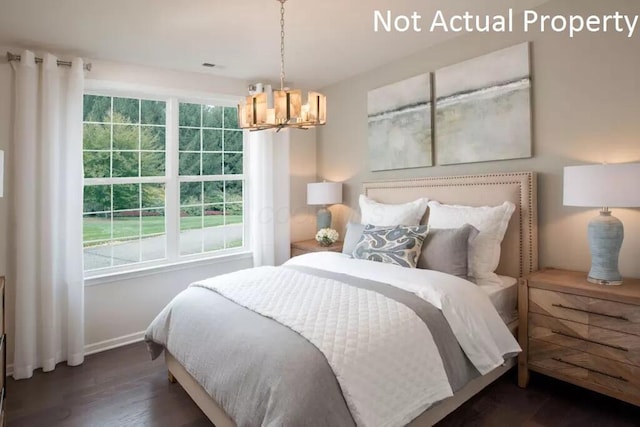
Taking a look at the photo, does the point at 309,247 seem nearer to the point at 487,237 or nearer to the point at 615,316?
the point at 487,237

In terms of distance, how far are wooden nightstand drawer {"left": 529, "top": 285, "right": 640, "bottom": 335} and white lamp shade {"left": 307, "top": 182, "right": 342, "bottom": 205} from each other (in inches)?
84.3

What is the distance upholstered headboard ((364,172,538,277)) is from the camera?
2623 mm

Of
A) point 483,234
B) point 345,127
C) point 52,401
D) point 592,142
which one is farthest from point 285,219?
point 592,142

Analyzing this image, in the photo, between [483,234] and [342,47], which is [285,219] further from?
[483,234]

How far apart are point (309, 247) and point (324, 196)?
57cm

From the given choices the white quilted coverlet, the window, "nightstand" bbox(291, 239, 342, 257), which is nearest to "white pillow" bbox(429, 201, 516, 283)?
the white quilted coverlet

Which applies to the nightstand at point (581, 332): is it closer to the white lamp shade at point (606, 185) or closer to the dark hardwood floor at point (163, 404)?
the dark hardwood floor at point (163, 404)

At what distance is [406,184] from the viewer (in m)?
3.41

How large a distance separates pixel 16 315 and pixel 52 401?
808mm

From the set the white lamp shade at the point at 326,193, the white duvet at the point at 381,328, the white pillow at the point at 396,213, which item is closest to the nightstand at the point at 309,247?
the white lamp shade at the point at 326,193

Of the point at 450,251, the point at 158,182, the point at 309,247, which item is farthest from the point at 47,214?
the point at 450,251

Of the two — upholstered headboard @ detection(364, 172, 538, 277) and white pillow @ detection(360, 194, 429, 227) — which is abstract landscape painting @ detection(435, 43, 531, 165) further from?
white pillow @ detection(360, 194, 429, 227)

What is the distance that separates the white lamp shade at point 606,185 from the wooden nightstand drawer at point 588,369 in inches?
34.1

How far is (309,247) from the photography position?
13.0 ft
